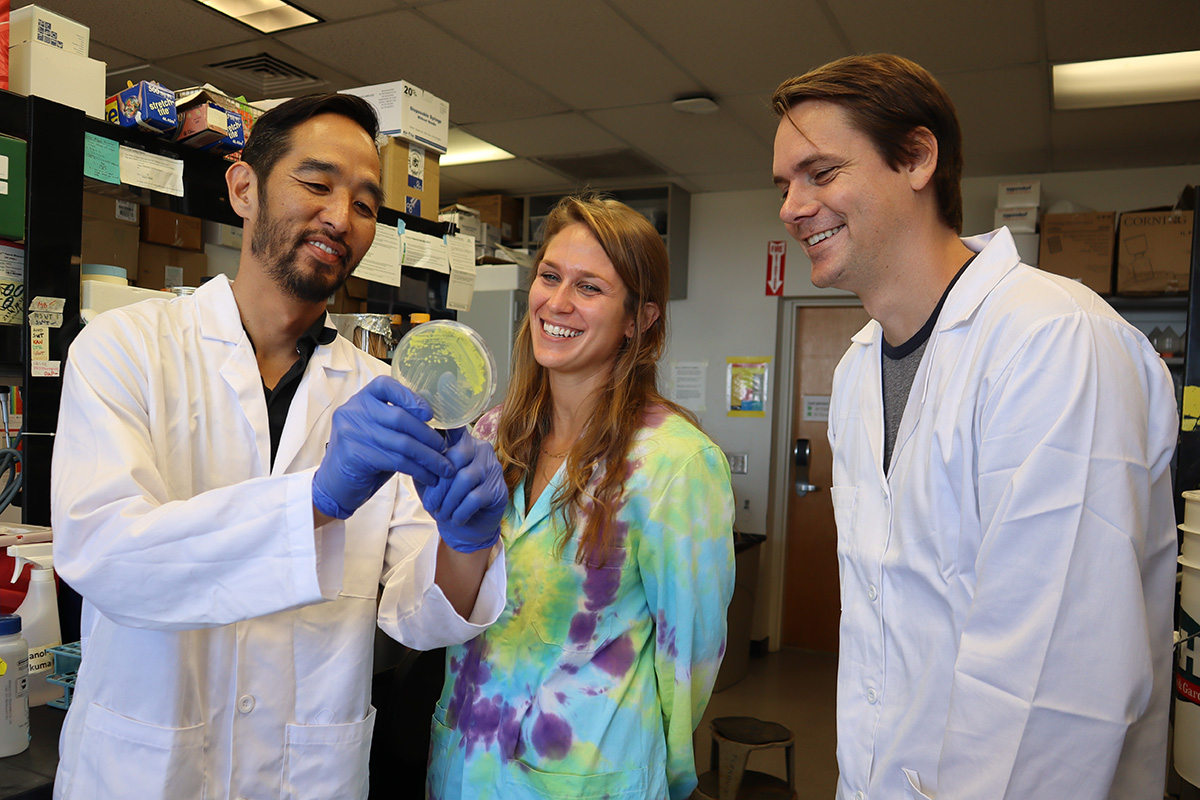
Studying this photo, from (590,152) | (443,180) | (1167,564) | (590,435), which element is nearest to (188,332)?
(590,435)

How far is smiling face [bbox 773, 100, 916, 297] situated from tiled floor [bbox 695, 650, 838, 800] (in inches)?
109

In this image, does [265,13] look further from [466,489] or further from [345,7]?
[466,489]

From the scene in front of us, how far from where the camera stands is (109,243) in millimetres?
2318

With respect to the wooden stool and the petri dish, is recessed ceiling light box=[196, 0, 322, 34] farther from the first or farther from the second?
the wooden stool

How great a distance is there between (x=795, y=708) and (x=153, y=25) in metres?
4.36

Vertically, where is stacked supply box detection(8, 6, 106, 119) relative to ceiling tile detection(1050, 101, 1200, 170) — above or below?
below

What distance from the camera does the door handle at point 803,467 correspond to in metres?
5.42

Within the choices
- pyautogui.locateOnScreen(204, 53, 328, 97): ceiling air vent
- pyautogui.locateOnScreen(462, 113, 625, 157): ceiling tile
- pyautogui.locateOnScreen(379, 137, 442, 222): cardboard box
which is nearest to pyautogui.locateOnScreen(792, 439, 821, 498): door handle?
pyautogui.locateOnScreen(462, 113, 625, 157): ceiling tile

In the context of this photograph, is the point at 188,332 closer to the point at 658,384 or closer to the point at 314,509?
the point at 314,509

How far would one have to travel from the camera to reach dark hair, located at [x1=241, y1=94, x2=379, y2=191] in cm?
136

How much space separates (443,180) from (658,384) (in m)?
3.99

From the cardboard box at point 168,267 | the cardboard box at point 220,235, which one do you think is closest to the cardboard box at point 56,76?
the cardboard box at point 168,267

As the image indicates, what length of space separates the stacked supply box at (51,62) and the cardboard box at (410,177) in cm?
92

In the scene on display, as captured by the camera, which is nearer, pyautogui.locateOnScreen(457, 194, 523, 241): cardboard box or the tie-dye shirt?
the tie-dye shirt
